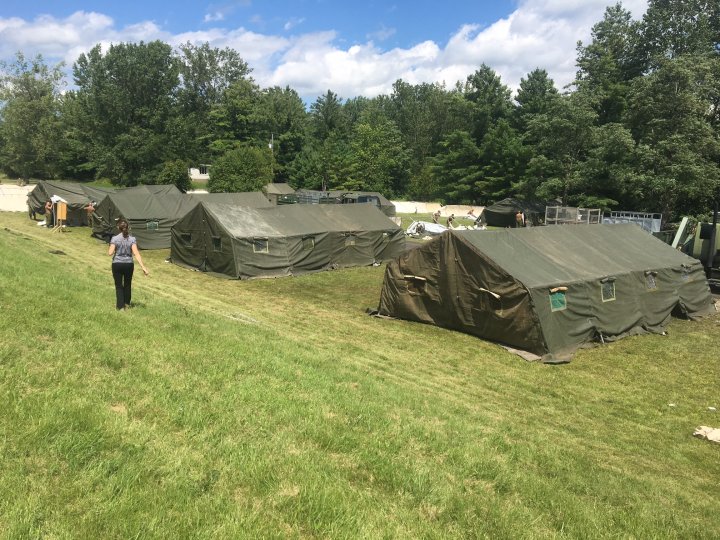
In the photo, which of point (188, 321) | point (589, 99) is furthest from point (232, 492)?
point (589, 99)

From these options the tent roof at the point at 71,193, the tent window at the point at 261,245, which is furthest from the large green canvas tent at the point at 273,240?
the tent roof at the point at 71,193

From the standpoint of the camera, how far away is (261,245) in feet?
63.2

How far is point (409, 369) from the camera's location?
9.89m

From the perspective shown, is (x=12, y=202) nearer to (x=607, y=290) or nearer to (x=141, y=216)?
(x=141, y=216)

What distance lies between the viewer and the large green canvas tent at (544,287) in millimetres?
11469

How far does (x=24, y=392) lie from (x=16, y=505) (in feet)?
5.97

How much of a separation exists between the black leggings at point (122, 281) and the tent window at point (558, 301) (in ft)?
28.9

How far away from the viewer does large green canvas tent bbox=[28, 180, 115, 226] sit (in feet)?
99.7

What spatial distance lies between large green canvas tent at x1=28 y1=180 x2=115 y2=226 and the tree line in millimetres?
24517

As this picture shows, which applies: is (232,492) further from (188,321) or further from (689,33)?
(689,33)

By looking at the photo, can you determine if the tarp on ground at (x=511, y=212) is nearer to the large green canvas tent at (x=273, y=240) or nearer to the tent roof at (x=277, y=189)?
the large green canvas tent at (x=273, y=240)

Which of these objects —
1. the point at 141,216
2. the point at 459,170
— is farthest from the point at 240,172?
the point at 141,216

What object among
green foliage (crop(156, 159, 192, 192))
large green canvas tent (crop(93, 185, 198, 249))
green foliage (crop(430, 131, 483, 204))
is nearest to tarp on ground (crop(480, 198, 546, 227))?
green foliage (crop(430, 131, 483, 204))

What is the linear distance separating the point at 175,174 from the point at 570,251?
53.3 metres
